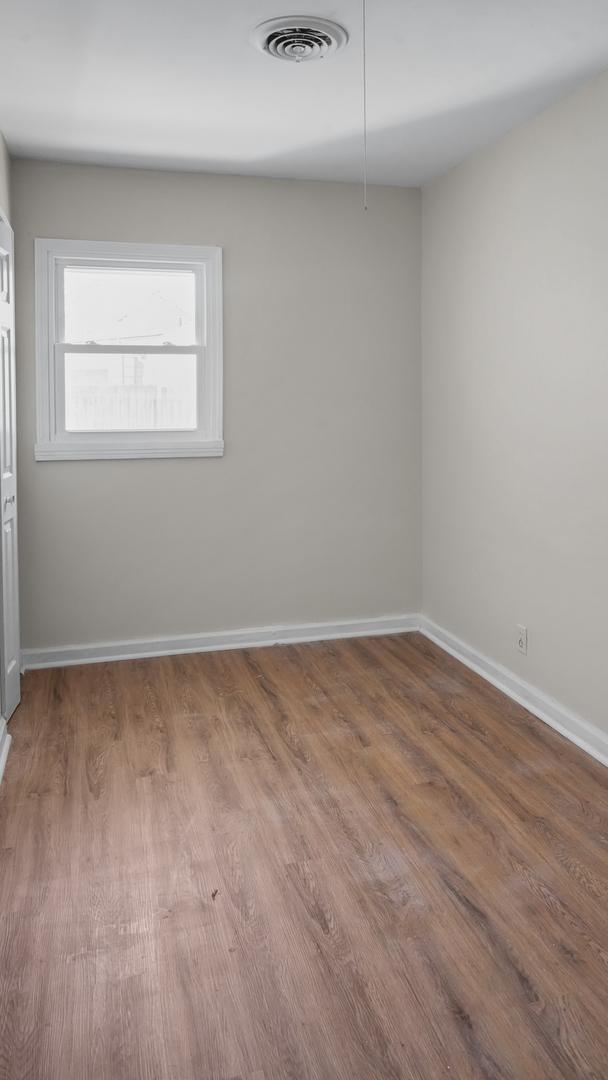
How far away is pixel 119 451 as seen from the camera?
4469 mm

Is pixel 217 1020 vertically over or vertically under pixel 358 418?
under

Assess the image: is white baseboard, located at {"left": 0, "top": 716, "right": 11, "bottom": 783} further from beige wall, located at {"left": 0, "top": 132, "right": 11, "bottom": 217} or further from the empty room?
beige wall, located at {"left": 0, "top": 132, "right": 11, "bottom": 217}

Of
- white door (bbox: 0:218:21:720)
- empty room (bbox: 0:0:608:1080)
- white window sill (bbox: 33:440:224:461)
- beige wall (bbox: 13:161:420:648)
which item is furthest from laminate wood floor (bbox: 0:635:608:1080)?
white window sill (bbox: 33:440:224:461)

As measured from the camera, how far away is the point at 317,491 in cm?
483

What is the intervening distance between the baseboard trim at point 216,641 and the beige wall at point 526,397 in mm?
376

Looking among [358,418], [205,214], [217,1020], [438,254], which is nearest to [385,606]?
[358,418]

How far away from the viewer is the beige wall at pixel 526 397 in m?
3.28

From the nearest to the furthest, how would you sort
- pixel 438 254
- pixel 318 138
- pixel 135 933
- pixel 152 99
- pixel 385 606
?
1. pixel 135 933
2. pixel 152 99
3. pixel 318 138
4. pixel 438 254
5. pixel 385 606

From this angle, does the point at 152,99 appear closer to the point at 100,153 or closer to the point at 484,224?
the point at 100,153

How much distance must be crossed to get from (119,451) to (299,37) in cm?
230

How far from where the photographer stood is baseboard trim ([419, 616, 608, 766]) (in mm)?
3322

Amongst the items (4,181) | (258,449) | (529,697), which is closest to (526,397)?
(529,697)

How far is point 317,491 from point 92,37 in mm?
2607

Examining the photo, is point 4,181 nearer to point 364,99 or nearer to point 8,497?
point 8,497
